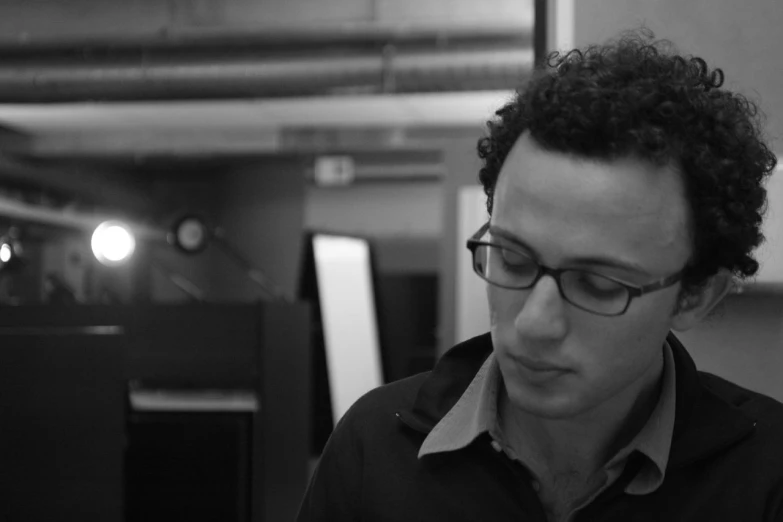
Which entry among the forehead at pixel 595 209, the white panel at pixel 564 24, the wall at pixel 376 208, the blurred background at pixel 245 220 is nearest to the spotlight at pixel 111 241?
the blurred background at pixel 245 220

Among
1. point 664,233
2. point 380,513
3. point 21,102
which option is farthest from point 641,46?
point 21,102

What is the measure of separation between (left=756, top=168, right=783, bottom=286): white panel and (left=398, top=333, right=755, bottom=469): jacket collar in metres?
0.30

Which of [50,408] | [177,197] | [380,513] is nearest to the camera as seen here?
[380,513]

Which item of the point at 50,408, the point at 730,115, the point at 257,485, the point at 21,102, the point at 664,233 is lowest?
the point at 257,485

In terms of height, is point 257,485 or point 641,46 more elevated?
point 641,46

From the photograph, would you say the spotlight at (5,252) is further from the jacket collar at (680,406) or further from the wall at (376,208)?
the wall at (376,208)

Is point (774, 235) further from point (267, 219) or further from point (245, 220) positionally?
point (245, 220)

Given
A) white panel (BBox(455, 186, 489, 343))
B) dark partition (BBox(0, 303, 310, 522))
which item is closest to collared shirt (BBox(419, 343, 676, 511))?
white panel (BBox(455, 186, 489, 343))

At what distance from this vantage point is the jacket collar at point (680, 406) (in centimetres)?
93

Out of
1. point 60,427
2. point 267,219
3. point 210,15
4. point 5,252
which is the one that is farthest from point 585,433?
point 267,219

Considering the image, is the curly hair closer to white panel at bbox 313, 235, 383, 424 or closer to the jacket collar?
the jacket collar

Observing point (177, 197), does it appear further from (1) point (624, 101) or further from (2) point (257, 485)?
(1) point (624, 101)

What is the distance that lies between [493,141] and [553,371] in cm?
28

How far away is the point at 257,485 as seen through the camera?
10.8 feet
